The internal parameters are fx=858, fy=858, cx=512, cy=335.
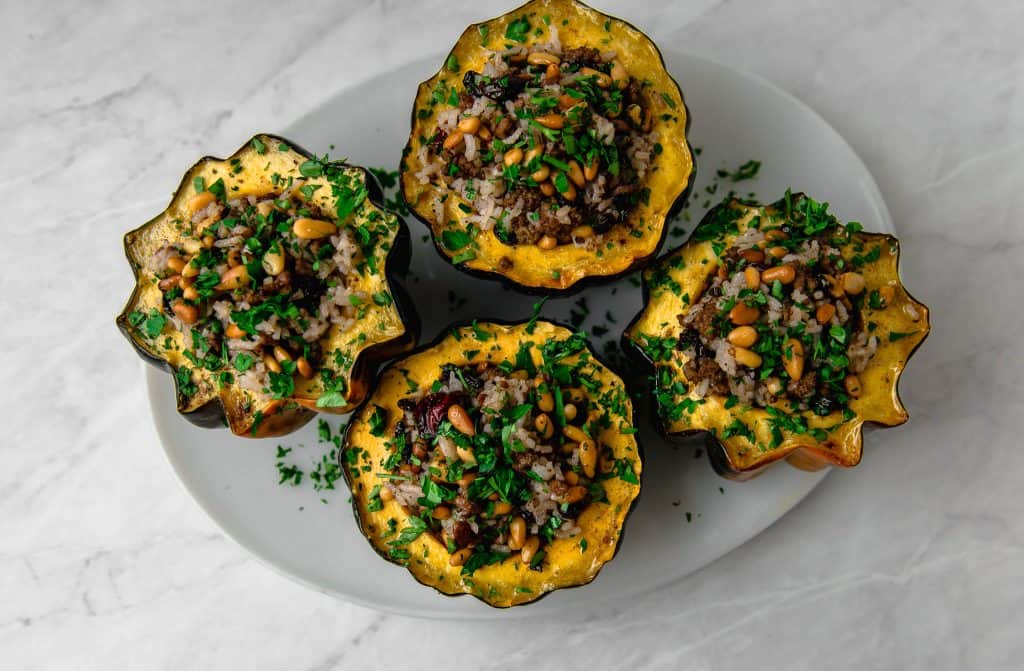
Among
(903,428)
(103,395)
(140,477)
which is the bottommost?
(903,428)

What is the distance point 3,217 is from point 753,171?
2.25m

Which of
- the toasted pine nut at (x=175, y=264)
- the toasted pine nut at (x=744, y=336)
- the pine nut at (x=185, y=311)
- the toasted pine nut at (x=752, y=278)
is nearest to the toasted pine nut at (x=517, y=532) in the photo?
the toasted pine nut at (x=744, y=336)

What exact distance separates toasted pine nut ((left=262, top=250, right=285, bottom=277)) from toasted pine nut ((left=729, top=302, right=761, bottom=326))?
3.34 feet

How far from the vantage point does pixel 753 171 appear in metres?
2.33

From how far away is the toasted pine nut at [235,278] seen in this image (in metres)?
1.96

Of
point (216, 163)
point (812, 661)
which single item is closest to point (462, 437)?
point (216, 163)

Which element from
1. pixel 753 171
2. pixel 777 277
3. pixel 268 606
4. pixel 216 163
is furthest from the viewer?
pixel 268 606

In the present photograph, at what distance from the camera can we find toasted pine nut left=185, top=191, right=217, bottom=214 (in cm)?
206

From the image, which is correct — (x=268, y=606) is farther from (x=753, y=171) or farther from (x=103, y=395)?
(x=753, y=171)

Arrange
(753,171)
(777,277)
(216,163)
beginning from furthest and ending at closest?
(753,171) < (216,163) < (777,277)

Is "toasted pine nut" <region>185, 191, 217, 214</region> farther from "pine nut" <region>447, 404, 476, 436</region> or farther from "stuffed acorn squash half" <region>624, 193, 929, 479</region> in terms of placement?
"stuffed acorn squash half" <region>624, 193, 929, 479</region>

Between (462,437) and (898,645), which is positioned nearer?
(462,437)

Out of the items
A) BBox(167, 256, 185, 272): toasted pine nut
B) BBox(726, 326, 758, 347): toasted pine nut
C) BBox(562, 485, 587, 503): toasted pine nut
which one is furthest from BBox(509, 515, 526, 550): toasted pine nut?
BBox(167, 256, 185, 272): toasted pine nut

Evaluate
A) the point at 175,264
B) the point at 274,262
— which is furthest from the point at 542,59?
the point at 175,264
